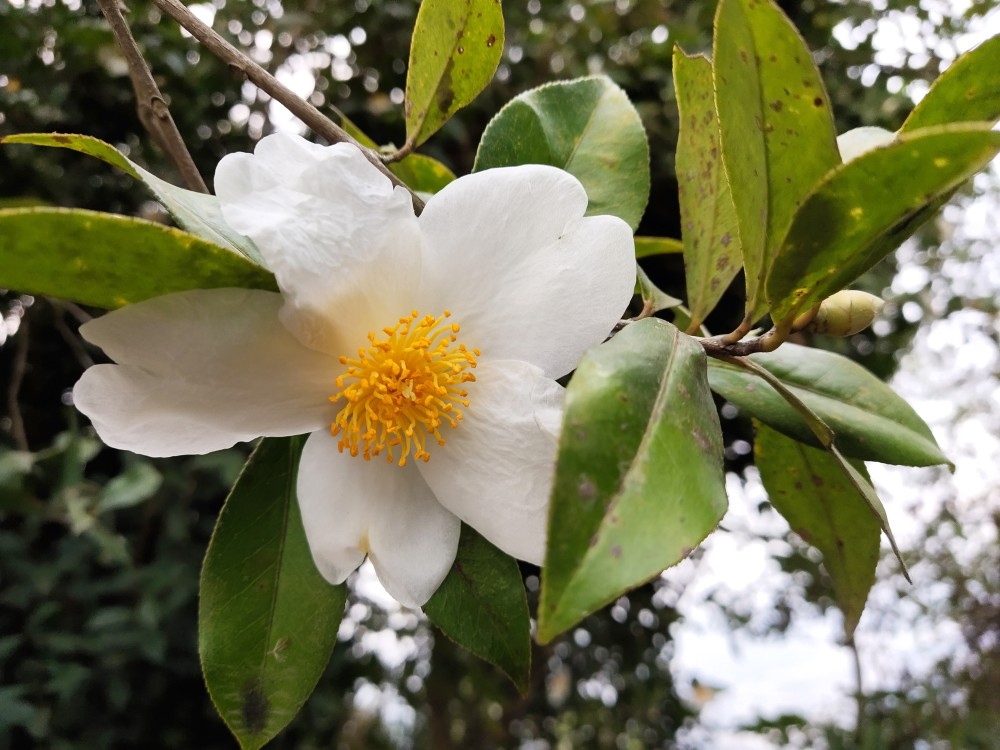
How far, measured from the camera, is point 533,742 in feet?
5.55

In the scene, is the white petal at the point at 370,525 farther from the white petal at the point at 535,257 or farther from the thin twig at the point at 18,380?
the thin twig at the point at 18,380

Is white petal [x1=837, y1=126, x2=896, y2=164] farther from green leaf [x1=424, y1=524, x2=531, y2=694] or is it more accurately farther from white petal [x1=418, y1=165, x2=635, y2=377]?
green leaf [x1=424, y1=524, x2=531, y2=694]

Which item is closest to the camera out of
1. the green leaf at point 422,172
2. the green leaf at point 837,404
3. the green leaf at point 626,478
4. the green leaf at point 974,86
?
the green leaf at point 626,478

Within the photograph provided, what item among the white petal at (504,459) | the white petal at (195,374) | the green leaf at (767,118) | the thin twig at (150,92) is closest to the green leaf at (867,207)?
the green leaf at (767,118)

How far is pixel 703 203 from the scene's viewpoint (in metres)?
0.44

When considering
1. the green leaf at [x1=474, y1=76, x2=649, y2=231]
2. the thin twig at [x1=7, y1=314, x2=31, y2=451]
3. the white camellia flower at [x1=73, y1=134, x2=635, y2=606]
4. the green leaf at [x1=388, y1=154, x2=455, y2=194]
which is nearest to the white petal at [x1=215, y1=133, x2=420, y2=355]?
the white camellia flower at [x1=73, y1=134, x2=635, y2=606]

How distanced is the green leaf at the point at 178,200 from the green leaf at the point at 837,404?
0.26 m

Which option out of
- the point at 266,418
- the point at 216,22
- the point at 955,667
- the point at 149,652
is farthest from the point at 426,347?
the point at 955,667

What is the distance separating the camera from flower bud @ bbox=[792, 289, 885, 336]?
369mm

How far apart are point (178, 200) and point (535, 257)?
0.52 ft

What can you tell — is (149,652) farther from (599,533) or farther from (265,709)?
(599,533)

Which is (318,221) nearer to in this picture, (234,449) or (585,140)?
(585,140)

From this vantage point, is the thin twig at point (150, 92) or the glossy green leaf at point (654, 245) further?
the glossy green leaf at point (654, 245)

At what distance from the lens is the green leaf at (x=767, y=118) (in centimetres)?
29
